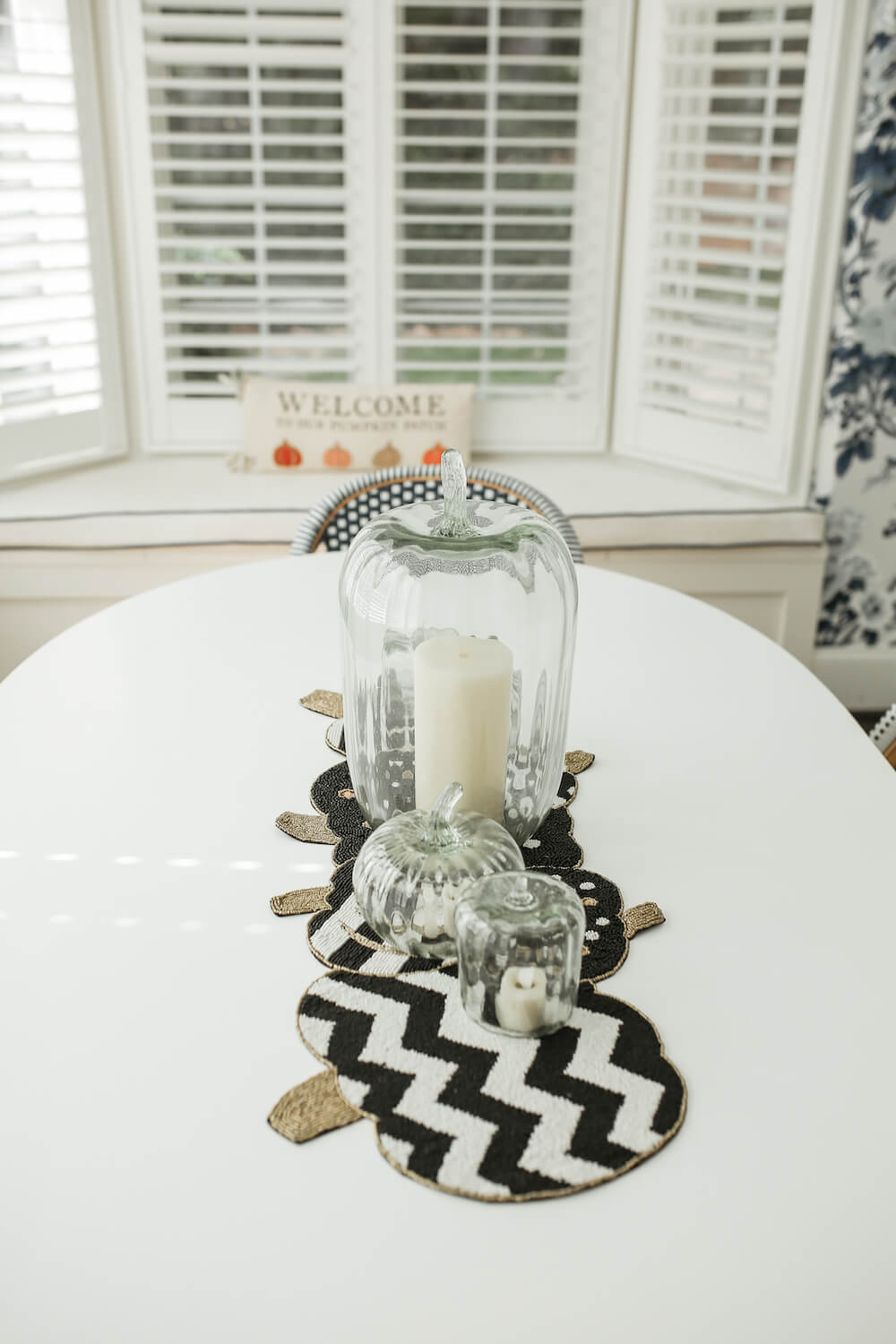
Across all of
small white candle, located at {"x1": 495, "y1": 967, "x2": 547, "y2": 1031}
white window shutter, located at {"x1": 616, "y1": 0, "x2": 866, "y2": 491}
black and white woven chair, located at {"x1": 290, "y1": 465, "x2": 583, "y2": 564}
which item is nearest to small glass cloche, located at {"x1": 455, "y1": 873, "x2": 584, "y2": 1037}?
small white candle, located at {"x1": 495, "y1": 967, "x2": 547, "y2": 1031}

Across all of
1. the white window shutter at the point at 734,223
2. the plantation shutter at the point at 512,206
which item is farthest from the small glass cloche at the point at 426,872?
the plantation shutter at the point at 512,206

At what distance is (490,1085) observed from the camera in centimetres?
64

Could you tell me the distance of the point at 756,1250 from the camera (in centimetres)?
54

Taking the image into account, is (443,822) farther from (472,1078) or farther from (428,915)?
(472,1078)

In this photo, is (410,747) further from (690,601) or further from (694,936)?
(690,601)

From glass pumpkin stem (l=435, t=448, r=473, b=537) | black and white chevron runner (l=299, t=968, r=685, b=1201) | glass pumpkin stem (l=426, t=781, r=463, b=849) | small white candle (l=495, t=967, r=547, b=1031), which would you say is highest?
glass pumpkin stem (l=435, t=448, r=473, b=537)

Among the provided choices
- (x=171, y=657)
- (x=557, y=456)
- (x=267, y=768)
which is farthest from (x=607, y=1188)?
(x=557, y=456)

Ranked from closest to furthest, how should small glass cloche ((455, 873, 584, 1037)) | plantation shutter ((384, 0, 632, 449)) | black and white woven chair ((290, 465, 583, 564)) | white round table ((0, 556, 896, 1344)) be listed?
white round table ((0, 556, 896, 1344)) < small glass cloche ((455, 873, 584, 1037)) < black and white woven chair ((290, 465, 583, 564)) < plantation shutter ((384, 0, 632, 449))

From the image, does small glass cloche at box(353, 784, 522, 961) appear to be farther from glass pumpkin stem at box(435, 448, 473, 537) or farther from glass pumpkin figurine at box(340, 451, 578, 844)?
glass pumpkin stem at box(435, 448, 473, 537)

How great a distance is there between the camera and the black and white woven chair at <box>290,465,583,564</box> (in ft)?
5.46

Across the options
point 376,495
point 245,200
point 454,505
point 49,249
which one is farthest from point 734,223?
point 454,505

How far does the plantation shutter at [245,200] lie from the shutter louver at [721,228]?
0.65 meters

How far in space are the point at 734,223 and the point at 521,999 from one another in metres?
2.25

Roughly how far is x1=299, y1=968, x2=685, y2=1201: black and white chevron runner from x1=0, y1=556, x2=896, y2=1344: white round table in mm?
14
